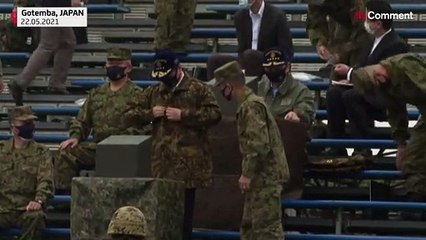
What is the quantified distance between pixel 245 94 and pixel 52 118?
4.67m

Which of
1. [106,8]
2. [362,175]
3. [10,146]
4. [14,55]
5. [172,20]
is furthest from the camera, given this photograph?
[106,8]

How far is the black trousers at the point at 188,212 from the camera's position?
43.5ft

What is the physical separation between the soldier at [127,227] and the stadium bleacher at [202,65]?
11.7 feet

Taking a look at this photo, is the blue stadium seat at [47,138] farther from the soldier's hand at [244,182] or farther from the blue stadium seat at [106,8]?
the soldier's hand at [244,182]

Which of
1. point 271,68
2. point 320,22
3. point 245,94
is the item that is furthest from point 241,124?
point 320,22

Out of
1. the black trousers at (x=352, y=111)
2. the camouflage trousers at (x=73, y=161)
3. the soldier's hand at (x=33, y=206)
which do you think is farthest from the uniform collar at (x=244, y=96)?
the soldier's hand at (x=33, y=206)

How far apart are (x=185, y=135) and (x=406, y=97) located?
1848 millimetres

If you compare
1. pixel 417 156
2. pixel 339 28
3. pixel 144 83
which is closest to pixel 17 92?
pixel 144 83

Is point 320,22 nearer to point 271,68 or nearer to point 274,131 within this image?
point 271,68

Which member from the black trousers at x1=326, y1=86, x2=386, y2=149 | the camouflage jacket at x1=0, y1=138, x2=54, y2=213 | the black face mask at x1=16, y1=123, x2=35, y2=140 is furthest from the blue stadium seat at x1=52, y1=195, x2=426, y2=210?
the black face mask at x1=16, y1=123, x2=35, y2=140

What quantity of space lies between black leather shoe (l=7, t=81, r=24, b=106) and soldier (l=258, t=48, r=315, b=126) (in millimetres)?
3501

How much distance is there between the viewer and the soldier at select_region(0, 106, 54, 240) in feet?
46.6

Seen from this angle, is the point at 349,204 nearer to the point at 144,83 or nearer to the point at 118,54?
the point at 118,54

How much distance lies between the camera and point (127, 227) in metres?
9.89
